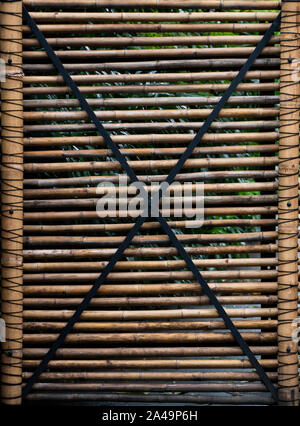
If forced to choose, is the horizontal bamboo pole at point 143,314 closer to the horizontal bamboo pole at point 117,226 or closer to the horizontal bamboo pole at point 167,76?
the horizontal bamboo pole at point 117,226

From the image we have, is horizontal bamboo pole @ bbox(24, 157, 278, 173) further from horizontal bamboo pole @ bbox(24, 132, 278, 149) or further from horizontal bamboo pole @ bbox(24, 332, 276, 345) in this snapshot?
horizontal bamboo pole @ bbox(24, 332, 276, 345)

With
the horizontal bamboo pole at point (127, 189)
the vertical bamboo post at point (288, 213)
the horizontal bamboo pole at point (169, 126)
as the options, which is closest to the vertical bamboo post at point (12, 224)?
the horizontal bamboo pole at point (127, 189)

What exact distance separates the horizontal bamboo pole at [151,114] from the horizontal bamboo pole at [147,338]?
42.2 inches

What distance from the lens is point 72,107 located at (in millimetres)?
2037

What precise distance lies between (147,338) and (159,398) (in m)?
0.29

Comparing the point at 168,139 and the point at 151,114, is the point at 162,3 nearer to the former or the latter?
the point at 151,114

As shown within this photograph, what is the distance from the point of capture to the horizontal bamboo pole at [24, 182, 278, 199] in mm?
2004

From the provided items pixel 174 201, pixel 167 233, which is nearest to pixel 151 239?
pixel 167 233

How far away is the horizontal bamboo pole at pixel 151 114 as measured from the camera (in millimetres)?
2010

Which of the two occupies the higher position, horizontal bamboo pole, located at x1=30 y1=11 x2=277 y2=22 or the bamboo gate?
horizontal bamboo pole, located at x1=30 y1=11 x2=277 y2=22

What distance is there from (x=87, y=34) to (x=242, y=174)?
1133 mm

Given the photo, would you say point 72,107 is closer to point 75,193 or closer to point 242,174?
point 75,193

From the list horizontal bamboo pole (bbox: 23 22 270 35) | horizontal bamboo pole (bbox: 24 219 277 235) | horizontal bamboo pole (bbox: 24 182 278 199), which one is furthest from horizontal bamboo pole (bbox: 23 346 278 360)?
horizontal bamboo pole (bbox: 23 22 270 35)

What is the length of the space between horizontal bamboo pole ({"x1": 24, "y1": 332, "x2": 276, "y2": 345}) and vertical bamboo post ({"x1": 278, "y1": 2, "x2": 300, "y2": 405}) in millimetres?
126
